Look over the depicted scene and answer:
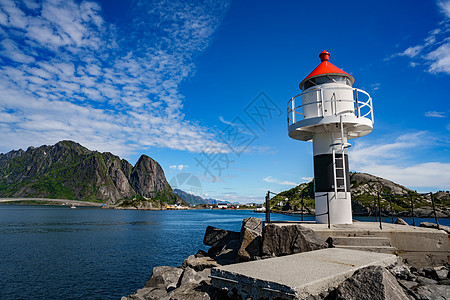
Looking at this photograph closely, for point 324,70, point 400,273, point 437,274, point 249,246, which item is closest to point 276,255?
point 249,246

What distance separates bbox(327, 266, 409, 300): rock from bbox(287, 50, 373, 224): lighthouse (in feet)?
24.9

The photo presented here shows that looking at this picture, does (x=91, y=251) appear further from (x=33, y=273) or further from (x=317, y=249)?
(x=317, y=249)

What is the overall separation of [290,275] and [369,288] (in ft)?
4.85

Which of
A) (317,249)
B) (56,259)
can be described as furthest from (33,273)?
(317,249)

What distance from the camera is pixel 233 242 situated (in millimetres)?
14656

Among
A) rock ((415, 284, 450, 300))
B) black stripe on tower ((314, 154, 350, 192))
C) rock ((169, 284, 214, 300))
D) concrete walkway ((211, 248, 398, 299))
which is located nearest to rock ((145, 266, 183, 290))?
rock ((169, 284, 214, 300))

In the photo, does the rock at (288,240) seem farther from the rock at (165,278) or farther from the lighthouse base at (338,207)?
the rock at (165,278)

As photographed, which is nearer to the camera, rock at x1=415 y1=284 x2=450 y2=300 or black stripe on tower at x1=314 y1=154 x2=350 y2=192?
rock at x1=415 y1=284 x2=450 y2=300

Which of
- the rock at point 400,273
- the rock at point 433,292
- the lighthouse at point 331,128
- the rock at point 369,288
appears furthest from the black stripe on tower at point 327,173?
the rock at point 369,288

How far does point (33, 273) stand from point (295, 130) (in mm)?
21022

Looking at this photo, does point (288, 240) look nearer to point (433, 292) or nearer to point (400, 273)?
point (400, 273)

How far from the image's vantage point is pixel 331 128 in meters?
13.5

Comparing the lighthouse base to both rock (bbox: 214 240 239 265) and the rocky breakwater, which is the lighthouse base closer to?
the rocky breakwater

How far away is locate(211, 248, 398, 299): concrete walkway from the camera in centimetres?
520
